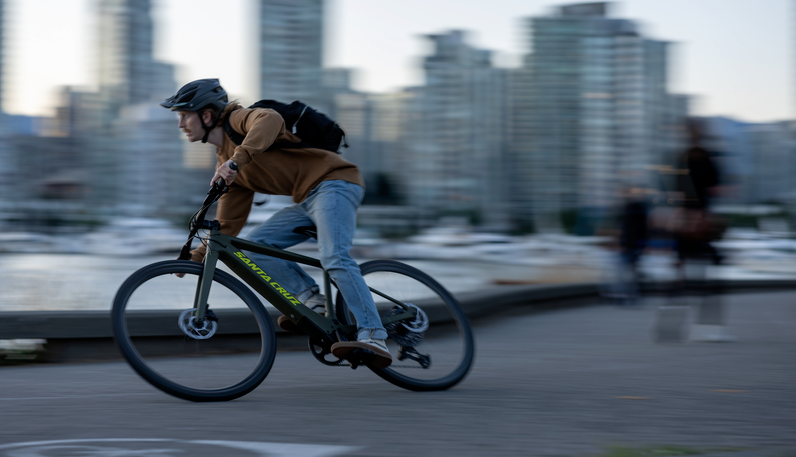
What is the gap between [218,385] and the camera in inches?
147

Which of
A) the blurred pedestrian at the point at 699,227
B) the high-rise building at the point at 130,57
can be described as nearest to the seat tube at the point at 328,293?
the blurred pedestrian at the point at 699,227

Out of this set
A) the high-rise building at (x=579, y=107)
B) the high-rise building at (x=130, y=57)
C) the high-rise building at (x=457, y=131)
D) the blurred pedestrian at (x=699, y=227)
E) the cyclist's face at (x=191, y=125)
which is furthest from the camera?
the high-rise building at (x=130, y=57)

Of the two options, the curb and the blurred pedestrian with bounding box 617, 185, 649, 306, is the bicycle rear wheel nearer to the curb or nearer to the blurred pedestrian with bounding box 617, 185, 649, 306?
the curb

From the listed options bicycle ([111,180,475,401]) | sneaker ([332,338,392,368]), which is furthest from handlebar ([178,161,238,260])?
sneaker ([332,338,392,368])

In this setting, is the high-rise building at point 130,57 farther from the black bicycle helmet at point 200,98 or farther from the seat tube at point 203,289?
the seat tube at point 203,289

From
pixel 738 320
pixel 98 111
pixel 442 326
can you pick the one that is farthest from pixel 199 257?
pixel 98 111

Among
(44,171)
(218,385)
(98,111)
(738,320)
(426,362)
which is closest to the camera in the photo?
(218,385)

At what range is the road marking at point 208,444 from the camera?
9.29 ft

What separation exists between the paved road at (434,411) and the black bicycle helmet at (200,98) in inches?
56.3

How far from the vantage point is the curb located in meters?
3.71

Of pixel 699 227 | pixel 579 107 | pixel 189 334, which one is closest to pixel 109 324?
pixel 189 334

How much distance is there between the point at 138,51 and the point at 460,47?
172 feet

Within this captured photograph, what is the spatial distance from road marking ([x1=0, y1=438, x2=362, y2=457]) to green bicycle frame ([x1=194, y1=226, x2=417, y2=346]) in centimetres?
94

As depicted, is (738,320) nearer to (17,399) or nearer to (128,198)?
(17,399)
